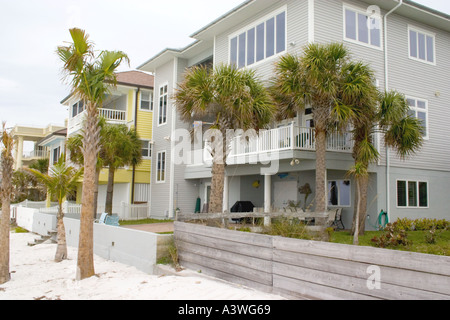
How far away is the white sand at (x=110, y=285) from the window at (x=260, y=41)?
10.1 m

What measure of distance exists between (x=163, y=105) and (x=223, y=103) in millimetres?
13255

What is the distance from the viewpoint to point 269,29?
16.9 meters

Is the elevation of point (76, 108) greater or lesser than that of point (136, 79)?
lesser

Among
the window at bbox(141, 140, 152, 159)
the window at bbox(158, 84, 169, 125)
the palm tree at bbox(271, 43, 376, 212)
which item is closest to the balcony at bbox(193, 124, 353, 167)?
the palm tree at bbox(271, 43, 376, 212)

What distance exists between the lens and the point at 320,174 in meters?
12.3

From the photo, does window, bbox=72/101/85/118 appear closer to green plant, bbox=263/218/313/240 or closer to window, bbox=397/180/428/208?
window, bbox=397/180/428/208

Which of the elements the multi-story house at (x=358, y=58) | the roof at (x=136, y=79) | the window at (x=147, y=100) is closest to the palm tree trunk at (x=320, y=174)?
the multi-story house at (x=358, y=58)

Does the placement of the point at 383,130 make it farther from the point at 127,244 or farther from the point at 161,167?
the point at 161,167

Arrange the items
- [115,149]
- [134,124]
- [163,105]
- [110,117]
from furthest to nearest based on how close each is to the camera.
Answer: [110,117] → [134,124] → [163,105] → [115,149]

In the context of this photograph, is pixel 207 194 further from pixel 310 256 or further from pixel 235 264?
pixel 310 256

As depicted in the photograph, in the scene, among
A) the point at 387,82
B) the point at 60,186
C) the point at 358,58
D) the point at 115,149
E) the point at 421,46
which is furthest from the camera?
the point at 115,149

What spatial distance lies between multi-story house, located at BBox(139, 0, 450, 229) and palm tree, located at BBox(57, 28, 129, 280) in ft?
23.0

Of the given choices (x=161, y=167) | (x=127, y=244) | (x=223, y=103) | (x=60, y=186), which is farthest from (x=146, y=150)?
(x=223, y=103)

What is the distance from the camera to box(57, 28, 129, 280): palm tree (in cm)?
941
